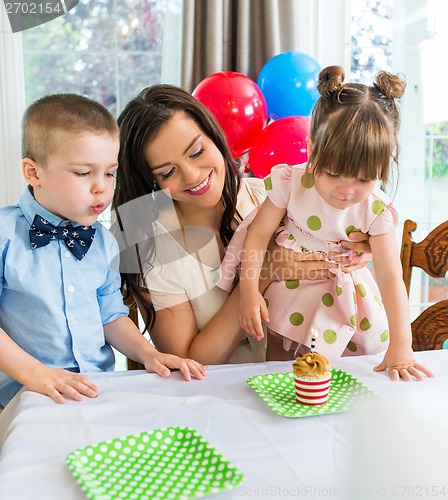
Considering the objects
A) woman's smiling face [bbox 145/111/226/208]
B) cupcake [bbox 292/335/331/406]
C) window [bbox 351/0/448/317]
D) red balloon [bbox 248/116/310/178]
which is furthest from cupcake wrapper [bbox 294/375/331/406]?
window [bbox 351/0/448/317]

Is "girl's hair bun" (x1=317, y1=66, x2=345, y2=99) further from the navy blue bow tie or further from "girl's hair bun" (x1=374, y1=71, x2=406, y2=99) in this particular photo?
the navy blue bow tie

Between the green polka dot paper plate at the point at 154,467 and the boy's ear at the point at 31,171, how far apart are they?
2.18 feet

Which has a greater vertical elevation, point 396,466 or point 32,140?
point 32,140

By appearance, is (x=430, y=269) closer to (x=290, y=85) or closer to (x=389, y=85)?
(x=389, y=85)

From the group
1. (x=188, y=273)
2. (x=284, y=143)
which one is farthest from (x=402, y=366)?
(x=284, y=143)

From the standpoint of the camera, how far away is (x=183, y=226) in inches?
67.7

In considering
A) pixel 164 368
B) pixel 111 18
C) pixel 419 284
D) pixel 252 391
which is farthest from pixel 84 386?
pixel 419 284

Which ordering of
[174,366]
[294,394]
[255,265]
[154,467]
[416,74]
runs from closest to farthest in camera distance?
[154,467] → [294,394] → [174,366] → [255,265] → [416,74]

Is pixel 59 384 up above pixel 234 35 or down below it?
below

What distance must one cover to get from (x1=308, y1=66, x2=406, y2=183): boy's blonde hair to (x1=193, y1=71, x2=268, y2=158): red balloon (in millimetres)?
944

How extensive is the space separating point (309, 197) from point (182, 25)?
176 centimetres

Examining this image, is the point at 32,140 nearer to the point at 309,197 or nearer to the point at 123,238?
the point at 123,238

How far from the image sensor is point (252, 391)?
3.60ft

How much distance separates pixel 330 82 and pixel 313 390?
0.74 m
